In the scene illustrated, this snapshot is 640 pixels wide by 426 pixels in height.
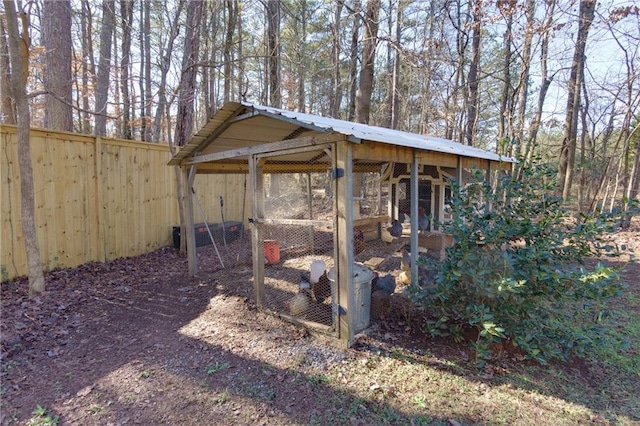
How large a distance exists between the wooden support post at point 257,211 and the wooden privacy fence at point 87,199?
10.0ft

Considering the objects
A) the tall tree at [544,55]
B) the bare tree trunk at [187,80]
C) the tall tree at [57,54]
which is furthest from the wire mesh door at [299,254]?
the tall tree at [544,55]

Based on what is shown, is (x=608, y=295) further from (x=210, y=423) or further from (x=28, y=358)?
(x=28, y=358)

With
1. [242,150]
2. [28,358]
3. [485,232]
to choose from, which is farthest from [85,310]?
[485,232]

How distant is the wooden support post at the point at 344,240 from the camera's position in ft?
9.32

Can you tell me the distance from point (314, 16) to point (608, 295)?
44.3 ft

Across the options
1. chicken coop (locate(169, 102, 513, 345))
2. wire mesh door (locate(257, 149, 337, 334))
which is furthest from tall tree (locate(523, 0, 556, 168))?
wire mesh door (locate(257, 149, 337, 334))

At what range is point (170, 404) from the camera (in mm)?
2309

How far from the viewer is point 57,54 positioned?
18.8ft

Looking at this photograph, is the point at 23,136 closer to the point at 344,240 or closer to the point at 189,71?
the point at 344,240

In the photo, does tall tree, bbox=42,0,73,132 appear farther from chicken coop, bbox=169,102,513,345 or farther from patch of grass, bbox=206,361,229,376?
patch of grass, bbox=206,361,229,376

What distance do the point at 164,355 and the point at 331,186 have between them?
2.18 metres

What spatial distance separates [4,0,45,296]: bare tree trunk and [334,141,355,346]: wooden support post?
3.45 m

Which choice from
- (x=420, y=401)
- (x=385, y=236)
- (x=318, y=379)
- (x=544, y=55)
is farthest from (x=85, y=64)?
(x=544, y=55)

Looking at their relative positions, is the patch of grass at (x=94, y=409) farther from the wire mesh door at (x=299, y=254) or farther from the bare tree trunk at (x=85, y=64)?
the bare tree trunk at (x=85, y=64)
